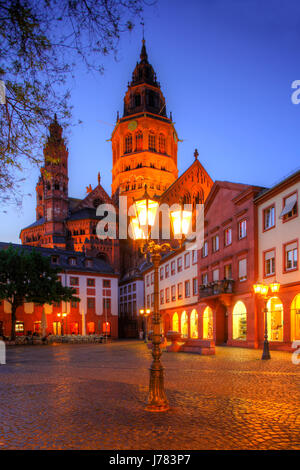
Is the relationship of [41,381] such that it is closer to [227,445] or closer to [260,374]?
[260,374]

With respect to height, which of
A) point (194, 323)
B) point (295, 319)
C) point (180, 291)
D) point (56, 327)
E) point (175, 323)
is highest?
point (180, 291)

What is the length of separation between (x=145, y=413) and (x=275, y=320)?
69.4ft

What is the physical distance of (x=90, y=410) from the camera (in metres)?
8.45

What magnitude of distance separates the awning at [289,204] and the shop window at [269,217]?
5.61ft

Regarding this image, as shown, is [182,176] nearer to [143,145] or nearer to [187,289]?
[143,145]

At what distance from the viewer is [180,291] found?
158 feet

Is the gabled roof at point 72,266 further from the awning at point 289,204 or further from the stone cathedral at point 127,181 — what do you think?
the awning at point 289,204

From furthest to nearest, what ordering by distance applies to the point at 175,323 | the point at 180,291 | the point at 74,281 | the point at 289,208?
the point at 74,281 → the point at 175,323 → the point at 180,291 → the point at 289,208

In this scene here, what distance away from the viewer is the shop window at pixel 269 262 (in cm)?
2845

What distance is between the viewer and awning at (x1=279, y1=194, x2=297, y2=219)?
25.8 metres

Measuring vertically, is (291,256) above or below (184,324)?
above

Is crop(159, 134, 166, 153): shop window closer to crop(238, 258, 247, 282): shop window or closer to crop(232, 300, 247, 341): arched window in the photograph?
crop(238, 258, 247, 282): shop window

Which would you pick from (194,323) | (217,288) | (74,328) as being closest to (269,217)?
(217,288)

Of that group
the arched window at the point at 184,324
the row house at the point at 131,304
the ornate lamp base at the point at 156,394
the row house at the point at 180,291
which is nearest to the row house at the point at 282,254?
the row house at the point at 180,291
